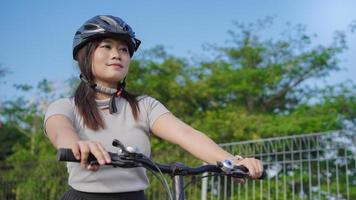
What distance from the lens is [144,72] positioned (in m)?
14.9

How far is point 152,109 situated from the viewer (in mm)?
2566

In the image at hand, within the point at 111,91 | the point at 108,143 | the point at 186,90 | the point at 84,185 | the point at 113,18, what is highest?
the point at 186,90

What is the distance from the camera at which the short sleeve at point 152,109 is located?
8.31 feet

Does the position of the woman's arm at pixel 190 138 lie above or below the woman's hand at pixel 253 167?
above

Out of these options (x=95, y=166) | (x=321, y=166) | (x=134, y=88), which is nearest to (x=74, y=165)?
(x=95, y=166)

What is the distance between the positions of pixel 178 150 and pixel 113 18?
5793mm

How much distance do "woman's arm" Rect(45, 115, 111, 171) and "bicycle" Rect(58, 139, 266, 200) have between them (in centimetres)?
2

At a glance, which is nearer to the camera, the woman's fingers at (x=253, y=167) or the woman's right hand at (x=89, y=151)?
the woman's right hand at (x=89, y=151)

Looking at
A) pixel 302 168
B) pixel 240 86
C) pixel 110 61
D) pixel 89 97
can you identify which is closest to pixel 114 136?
pixel 89 97

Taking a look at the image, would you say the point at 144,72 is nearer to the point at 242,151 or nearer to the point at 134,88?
the point at 134,88

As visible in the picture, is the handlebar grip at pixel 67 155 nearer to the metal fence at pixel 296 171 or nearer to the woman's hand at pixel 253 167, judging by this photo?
the woman's hand at pixel 253 167

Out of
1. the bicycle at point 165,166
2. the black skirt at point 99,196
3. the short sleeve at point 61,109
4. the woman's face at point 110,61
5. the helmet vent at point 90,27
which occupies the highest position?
the helmet vent at point 90,27

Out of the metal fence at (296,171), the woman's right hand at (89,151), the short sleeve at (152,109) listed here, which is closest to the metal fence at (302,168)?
the metal fence at (296,171)

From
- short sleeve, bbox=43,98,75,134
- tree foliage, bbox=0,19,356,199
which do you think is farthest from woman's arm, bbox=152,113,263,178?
tree foliage, bbox=0,19,356,199
